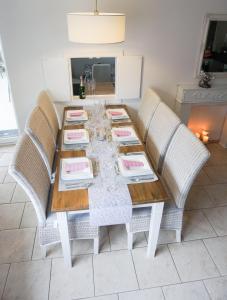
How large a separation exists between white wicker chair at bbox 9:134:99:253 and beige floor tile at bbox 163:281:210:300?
59 centimetres

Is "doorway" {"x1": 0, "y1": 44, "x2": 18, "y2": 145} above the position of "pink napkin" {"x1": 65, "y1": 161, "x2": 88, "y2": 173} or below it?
below

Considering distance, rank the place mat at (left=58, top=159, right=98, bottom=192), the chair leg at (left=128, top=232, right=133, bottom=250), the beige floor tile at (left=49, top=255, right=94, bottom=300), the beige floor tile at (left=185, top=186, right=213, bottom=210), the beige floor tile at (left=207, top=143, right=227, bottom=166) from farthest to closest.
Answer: the beige floor tile at (left=207, top=143, right=227, bottom=166) < the beige floor tile at (left=185, top=186, right=213, bottom=210) < the chair leg at (left=128, top=232, right=133, bottom=250) < the beige floor tile at (left=49, top=255, right=94, bottom=300) < the place mat at (left=58, top=159, right=98, bottom=192)

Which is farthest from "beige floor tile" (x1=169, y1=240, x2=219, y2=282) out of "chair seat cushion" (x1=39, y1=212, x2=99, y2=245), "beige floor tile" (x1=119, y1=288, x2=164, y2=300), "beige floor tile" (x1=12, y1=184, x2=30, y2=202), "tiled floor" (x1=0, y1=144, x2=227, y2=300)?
"beige floor tile" (x1=12, y1=184, x2=30, y2=202)

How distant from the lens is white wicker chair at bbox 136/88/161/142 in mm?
2436

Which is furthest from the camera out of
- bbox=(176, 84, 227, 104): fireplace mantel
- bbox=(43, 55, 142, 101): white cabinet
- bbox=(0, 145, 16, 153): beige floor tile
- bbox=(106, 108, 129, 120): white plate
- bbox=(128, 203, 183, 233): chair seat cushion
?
bbox=(0, 145, 16, 153): beige floor tile

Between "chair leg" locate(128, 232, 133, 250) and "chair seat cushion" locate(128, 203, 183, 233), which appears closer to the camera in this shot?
"chair seat cushion" locate(128, 203, 183, 233)

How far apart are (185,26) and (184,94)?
2.34 ft

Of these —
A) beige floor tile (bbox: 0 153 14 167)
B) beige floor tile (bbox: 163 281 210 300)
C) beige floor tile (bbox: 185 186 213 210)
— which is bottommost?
beige floor tile (bbox: 163 281 210 300)

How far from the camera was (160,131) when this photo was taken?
212 cm

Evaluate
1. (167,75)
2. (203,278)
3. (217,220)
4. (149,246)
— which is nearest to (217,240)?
(217,220)

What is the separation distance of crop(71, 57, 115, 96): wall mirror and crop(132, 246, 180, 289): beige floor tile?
183 centimetres

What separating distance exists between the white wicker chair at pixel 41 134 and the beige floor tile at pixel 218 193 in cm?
163

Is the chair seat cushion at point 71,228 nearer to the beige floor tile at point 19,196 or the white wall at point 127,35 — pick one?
the beige floor tile at point 19,196

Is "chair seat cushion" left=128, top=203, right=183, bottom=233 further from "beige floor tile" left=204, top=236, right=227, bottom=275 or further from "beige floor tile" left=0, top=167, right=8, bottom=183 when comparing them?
"beige floor tile" left=0, top=167, right=8, bottom=183
